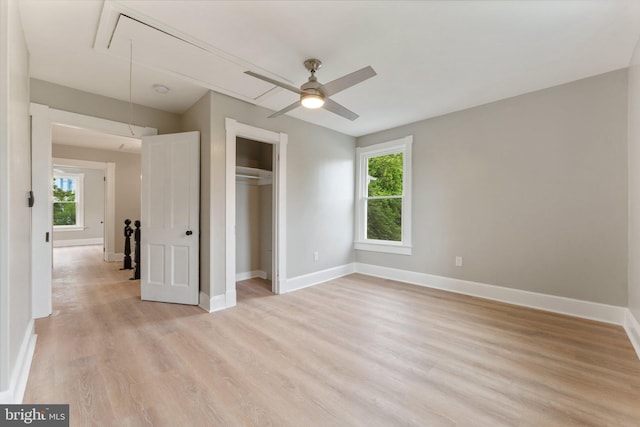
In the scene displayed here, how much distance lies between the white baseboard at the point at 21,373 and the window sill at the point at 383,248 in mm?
4302

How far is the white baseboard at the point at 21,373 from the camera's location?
1.46 m

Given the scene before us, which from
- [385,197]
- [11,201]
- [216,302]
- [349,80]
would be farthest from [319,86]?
[385,197]

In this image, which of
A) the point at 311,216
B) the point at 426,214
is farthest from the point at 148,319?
the point at 426,214

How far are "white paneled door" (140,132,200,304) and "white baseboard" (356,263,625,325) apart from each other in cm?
316

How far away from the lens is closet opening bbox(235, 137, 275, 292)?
4637 mm

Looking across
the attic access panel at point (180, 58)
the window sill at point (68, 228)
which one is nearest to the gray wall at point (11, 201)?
the attic access panel at point (180, 58)

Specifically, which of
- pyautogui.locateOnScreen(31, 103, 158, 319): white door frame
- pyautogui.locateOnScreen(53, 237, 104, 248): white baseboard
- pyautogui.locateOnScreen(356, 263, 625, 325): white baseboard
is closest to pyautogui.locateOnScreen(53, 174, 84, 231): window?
pyautogui.locateOnScreen(53, 237, 104, 248): white baseboard

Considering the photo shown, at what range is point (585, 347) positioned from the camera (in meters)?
2.33

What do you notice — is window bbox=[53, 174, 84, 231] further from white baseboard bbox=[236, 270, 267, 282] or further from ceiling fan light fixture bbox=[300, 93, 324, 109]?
ceiling fan light fixture bbox=[300, 93, 324, 109]

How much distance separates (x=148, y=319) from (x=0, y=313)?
1.67m

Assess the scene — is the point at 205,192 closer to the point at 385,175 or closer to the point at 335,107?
the point at 335,107

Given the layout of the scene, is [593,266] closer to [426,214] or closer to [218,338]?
[426,214]

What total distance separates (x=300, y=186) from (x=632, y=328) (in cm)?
391

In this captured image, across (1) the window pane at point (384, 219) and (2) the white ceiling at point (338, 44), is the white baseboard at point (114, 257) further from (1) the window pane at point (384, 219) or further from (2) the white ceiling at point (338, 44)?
(1) the window pane at point (384, 219)
